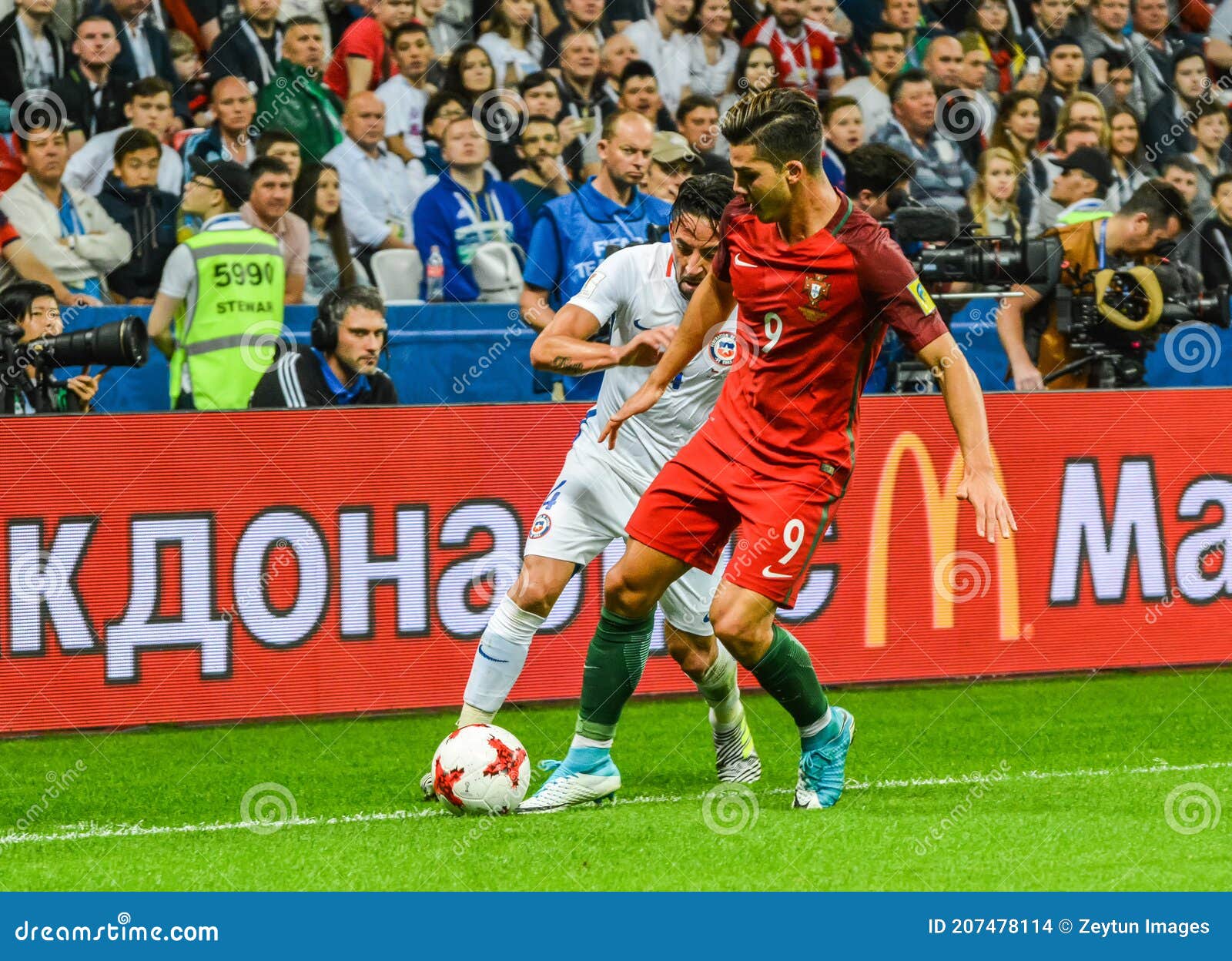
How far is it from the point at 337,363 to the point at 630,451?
2971 millimetres

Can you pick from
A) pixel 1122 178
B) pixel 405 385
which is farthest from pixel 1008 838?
pixel 1122 178

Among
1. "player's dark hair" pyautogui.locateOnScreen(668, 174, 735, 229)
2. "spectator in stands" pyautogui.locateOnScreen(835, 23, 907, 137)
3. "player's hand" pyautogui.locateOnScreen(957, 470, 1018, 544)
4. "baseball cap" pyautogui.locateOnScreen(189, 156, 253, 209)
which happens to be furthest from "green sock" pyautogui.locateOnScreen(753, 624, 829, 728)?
"spectator in stands" pyautogui.locateOnScreen(835, 23, 907, 137)

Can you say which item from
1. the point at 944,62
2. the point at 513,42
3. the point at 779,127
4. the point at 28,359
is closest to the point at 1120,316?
the point at 944,62

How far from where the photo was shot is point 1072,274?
10.7m

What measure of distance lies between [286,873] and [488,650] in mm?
1564

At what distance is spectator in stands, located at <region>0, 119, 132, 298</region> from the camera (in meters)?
9.40

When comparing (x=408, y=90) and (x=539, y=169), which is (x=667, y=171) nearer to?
(x=539, y=169)

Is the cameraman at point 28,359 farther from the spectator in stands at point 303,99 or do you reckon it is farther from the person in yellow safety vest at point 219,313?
the spectator in stands at point 303,99

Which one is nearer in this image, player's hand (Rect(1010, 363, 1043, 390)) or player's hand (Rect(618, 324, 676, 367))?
player's hand (Rect(618, 324, 676, 367))

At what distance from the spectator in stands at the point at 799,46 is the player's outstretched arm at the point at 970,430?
727 cm

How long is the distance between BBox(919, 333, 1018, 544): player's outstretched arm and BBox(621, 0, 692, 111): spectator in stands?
682 centimetres

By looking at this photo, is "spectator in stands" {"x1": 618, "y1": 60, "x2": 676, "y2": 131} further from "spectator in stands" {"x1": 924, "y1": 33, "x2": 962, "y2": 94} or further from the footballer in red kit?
the footballer in red kit

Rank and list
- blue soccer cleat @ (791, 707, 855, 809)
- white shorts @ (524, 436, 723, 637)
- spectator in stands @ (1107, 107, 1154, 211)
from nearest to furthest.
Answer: blue soccer cleat @ (791, 707, 855, 809)
white shorts @ (524, 436, 723, 637)
spectator in stands @ (1107, 107, 1154, 211)

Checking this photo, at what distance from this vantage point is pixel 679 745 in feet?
24.9
